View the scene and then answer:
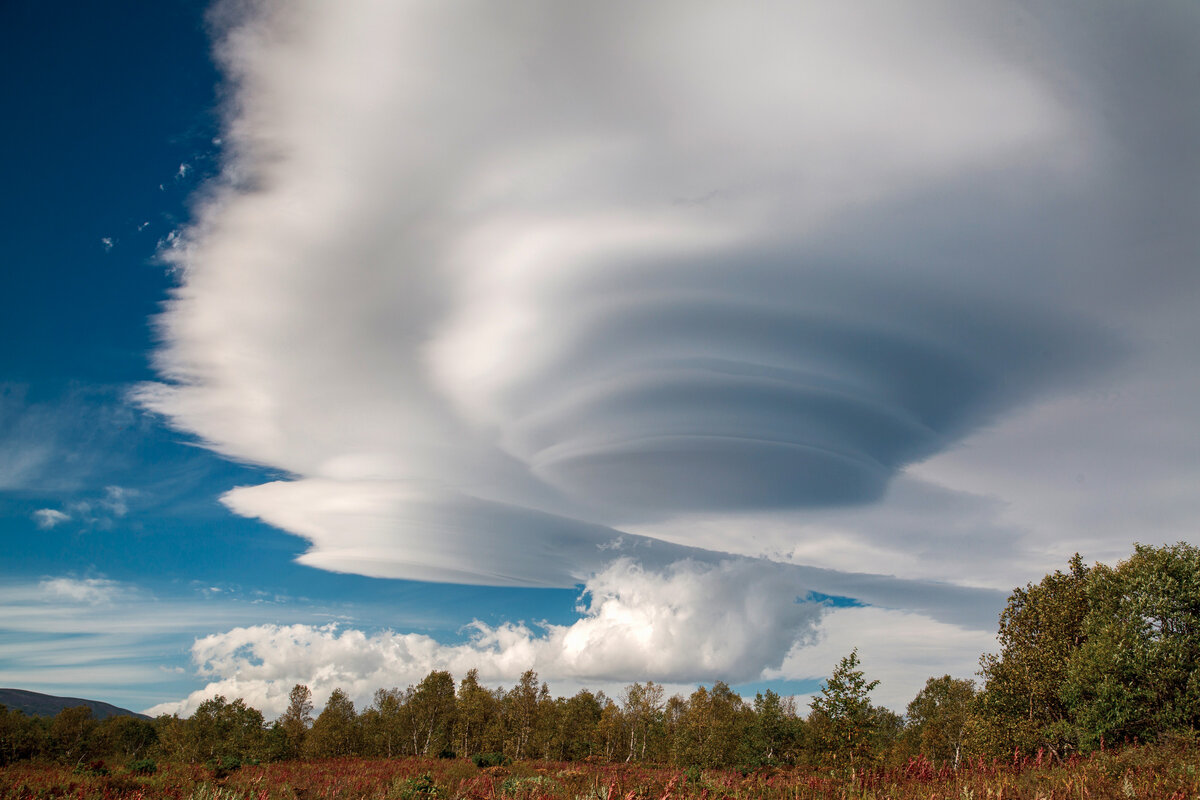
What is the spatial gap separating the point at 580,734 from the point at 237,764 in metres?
64.8

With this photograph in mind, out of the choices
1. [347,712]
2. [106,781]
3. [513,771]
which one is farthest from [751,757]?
[347,712]

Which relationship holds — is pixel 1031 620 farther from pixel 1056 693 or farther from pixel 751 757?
pixel 751 757

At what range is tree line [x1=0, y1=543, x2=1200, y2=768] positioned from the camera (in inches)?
1190

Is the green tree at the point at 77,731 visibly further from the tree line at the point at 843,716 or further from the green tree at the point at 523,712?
the green tree at the point at 523,712

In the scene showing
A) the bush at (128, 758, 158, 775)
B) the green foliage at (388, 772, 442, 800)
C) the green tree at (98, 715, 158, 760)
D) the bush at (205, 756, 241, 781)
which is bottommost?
the green tree at (98, 715, 158, 760)

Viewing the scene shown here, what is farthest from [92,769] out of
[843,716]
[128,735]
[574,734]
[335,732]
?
[128,735]

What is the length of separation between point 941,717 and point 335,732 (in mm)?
91087

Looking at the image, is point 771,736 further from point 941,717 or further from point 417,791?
point 417,791

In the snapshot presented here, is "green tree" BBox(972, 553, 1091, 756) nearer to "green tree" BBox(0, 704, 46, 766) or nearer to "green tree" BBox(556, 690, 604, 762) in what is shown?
"green tree" BBox(556, 690, 604, 762)

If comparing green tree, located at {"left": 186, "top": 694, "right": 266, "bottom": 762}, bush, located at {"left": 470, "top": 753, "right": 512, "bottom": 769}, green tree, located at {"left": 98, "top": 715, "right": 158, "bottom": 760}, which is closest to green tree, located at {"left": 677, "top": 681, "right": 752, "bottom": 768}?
bush, located at {"left": 470, "top": 753, "right": 512, "bottom": 769}

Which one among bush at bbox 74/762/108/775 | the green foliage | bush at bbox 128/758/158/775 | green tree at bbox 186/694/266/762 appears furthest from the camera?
green tree at bbox 186/694/266/762

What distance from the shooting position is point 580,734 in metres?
96.8

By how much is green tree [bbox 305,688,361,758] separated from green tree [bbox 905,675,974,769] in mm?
79482

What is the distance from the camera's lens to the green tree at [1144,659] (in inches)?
1172
